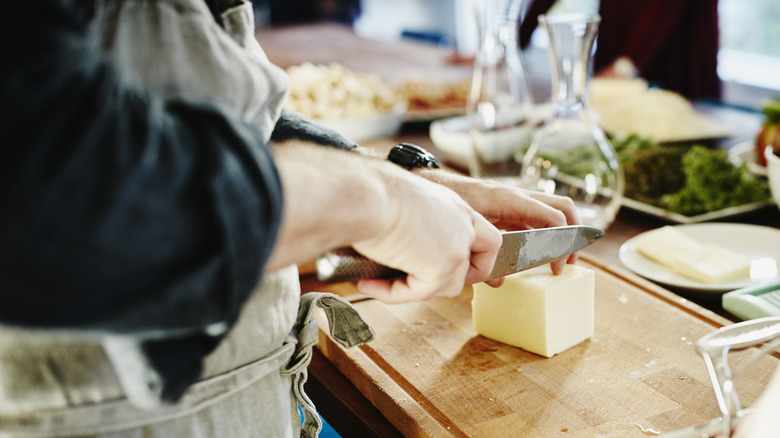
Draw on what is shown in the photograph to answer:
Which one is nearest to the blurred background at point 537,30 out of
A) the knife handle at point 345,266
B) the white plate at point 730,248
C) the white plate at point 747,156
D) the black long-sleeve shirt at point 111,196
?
the white plate at point 747,156

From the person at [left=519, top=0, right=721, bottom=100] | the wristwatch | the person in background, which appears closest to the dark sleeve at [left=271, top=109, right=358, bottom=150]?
the wristwatch

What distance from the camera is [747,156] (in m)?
1.74

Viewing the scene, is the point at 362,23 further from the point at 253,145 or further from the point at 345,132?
the point at 253,145

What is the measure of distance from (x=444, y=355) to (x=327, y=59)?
10.5ft

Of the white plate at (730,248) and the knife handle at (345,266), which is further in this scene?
the white plate at (730,248)

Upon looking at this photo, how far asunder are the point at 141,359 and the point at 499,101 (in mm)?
1329

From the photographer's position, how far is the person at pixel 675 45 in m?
3.04

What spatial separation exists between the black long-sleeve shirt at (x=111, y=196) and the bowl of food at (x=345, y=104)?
148cm

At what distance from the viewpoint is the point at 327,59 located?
3953 millimetres

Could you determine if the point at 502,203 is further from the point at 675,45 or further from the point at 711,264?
the point at 675,45

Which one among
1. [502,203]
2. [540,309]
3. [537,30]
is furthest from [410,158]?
[537,30]

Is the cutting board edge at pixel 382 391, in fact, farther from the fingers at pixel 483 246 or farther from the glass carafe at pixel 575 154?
the glass carafe at pixel 575 154

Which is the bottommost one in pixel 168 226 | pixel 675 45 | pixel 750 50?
pixel 750 50

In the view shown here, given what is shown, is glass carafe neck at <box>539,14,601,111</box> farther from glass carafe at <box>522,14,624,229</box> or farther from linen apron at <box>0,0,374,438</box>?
linen apron at <box>0,0,374,438</box>
